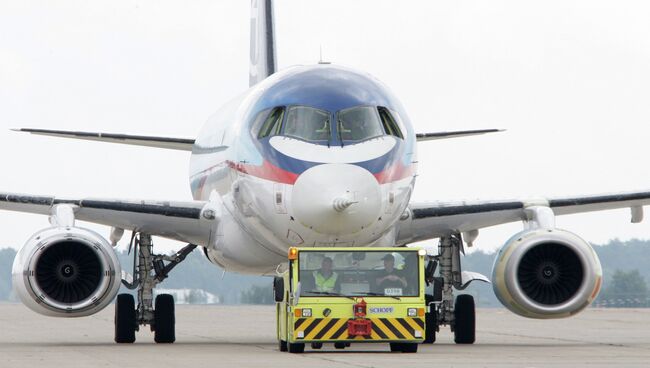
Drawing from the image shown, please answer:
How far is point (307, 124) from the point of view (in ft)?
76.2

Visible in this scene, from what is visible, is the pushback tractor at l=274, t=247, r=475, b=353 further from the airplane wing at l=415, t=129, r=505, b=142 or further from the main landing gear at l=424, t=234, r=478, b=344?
the airplane wing at l=415, t=129, r=505, b=142

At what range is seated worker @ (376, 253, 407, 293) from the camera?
22.8m

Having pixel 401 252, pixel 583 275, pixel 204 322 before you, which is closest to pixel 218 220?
pixel 401 252

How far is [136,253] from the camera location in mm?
28453

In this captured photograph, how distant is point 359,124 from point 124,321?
6.60m

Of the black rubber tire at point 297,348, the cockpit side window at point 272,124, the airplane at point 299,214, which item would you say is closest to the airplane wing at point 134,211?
the airplane at point 299,214

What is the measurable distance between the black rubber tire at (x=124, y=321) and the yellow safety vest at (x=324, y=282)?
18.5ft

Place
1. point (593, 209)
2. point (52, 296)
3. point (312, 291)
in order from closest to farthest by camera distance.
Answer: point (312, 291), point (52, 296), point (593, 209)

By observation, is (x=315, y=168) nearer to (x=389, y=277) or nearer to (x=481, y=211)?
(x=389, y=277)

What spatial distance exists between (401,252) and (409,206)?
3.13 metres

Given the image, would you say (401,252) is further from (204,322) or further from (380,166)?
(204,322)

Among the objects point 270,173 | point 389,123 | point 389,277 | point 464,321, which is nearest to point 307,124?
A: point 270,173

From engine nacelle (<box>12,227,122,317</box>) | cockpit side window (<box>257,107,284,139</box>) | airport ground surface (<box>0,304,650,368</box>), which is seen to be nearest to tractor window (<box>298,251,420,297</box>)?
airport ground surface (<box>0,304,650,368</box>)

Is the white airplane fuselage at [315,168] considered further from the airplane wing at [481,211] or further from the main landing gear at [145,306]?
the main landing gear at [145,306]
